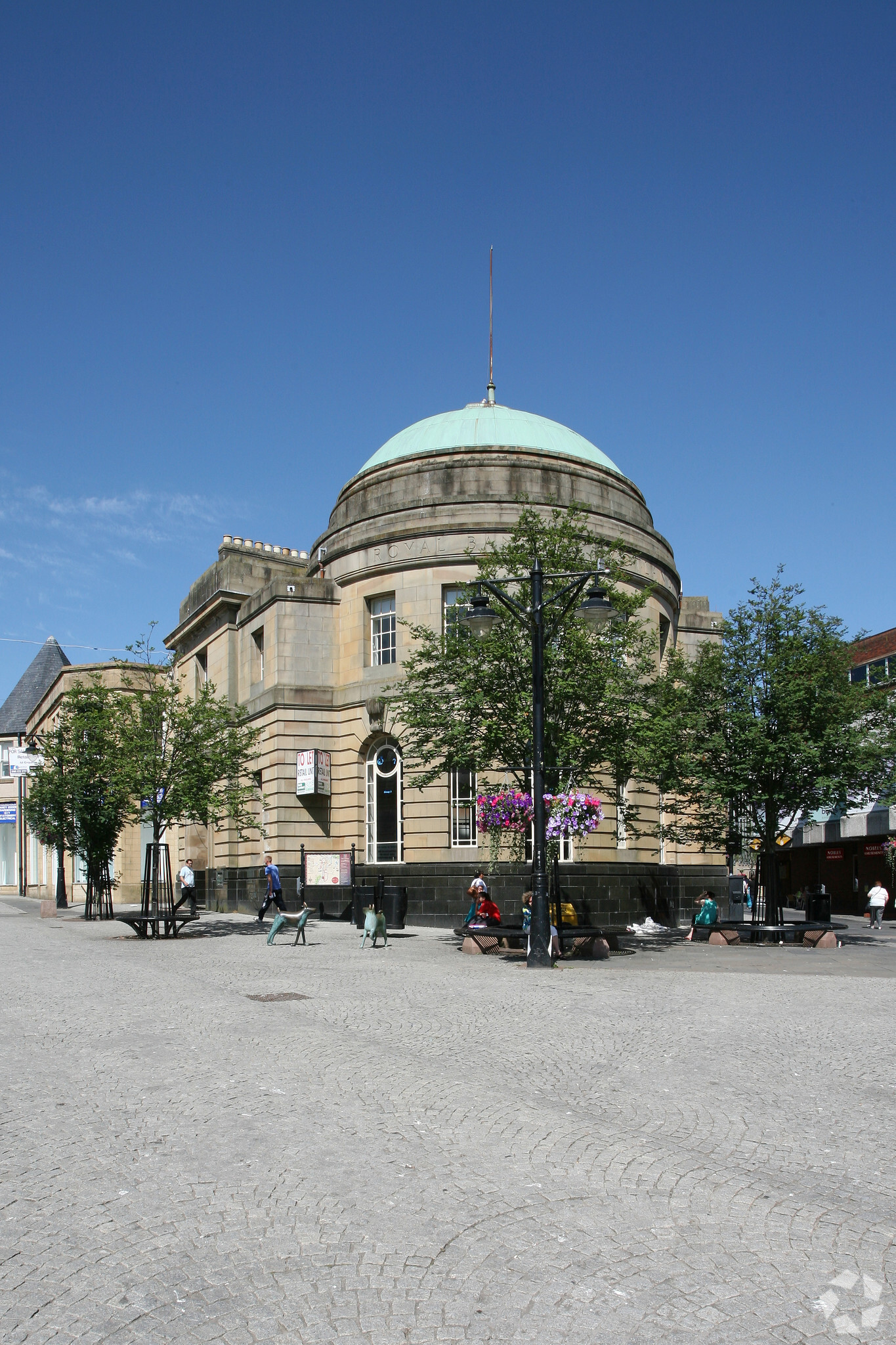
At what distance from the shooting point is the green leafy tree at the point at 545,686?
21328 millimetres

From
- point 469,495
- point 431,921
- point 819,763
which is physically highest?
point 469,495

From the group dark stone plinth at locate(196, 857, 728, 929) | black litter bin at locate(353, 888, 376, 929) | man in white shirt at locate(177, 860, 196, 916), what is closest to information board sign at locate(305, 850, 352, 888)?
dark stone plinth at locate(196, 857, 728, 929)

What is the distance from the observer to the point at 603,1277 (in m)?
4.63

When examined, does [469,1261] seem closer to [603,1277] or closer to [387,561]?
[603,1277]

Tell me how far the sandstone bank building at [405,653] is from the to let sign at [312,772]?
241 millimetres

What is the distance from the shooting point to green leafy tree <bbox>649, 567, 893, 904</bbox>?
2466 cm

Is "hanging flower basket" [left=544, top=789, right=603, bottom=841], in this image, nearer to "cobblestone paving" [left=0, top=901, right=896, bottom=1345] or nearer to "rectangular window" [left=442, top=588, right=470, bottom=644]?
"rectangular window" [left=442, top=588, right=470, bottom=644]

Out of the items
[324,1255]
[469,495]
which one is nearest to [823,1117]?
[324,1255]

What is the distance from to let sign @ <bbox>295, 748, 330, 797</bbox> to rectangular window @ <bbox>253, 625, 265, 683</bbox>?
13.7 ft

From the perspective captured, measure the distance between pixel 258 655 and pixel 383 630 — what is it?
5596mm

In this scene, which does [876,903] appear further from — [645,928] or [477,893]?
[477,893]

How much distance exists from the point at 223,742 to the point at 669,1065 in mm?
18867

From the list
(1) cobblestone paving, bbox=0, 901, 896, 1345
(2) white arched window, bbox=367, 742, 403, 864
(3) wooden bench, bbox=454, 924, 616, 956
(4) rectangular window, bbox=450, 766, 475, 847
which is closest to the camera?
(1) cobblestone paving, bbox=0, 901, 896, 1345

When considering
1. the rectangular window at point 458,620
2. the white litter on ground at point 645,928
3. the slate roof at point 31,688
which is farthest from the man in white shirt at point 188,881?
the slate roof at point 31,688
